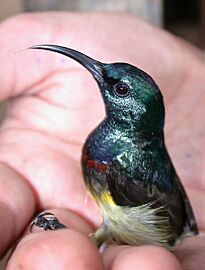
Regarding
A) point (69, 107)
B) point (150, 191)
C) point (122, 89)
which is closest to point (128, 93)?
point (122, 89)

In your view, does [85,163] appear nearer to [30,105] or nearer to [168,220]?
[168,220]

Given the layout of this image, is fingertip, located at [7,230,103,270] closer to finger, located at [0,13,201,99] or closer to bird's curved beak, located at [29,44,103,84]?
bird's curved beak, located at [29,44,103,84]

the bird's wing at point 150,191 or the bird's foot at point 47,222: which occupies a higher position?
the bird's wing at point 150,191

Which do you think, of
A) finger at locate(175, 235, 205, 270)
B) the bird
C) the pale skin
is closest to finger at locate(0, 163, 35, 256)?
the pale skin

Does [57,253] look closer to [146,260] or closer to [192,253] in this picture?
[146,260]

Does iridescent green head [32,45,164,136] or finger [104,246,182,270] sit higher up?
iridescent green head [32,45,164,136]

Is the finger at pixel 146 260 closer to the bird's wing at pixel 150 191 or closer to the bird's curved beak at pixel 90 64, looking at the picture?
the bird's wing at pixel 150 191

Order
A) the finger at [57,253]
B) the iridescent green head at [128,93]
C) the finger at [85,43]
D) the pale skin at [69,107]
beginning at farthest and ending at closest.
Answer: the finger at [85,43] → the pale skin at [69,107] → the iridescent green head at [128,93] → the finger at [57,253]

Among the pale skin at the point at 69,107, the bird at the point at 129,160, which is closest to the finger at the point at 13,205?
the pale skin at the point at 69,107
